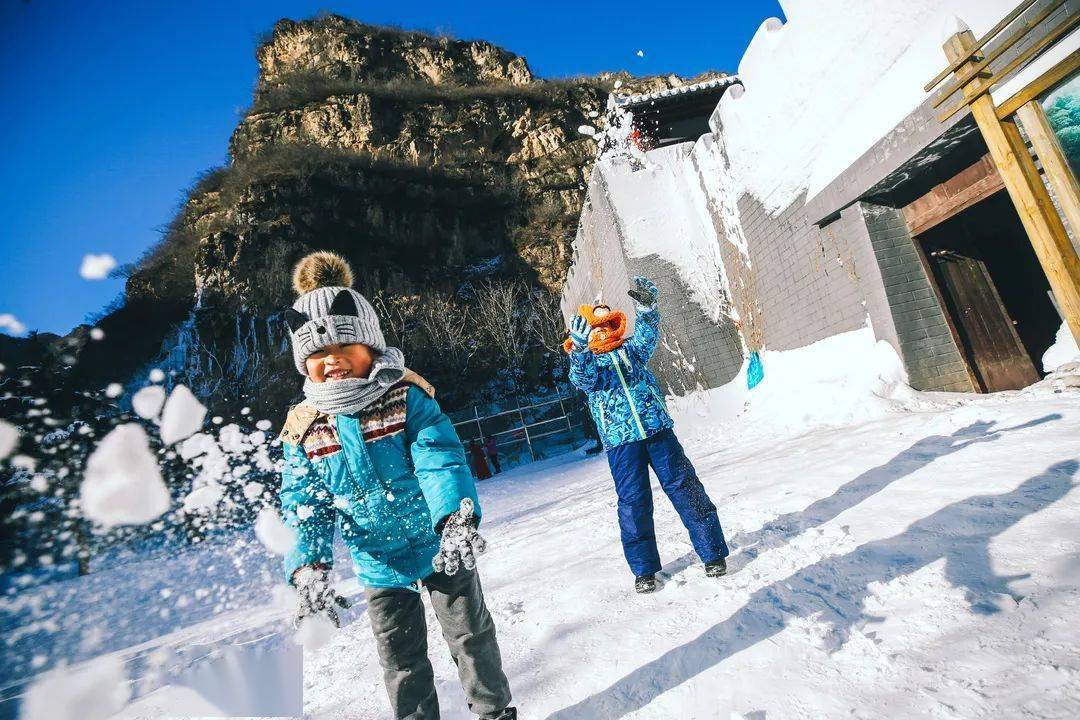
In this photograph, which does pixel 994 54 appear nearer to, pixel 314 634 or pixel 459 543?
pixel 459 543

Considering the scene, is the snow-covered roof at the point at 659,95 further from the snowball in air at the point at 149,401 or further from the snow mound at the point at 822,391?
the snowball in air at the point at 149,401

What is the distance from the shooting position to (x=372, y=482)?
1628 millimetres

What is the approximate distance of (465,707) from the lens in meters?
1.85

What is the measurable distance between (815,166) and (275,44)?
39.0m

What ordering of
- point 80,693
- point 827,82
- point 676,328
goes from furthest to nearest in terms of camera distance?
point 676,328
point 827,82
point 80,693

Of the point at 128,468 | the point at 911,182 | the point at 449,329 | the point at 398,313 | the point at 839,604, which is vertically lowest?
the point at 839,604

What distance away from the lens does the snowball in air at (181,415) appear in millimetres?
15008

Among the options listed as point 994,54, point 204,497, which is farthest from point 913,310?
point 204,497

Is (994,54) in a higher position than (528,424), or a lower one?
higher

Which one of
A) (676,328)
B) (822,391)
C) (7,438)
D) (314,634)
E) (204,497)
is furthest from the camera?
(204,497)

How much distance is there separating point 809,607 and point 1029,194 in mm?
2803

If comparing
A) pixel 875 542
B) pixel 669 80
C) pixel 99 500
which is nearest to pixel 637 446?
pixel 875 542

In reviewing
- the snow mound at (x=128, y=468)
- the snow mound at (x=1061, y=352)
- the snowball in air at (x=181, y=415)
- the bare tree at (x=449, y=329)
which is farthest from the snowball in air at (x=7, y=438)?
the snow mound at (x=1061, y=352)

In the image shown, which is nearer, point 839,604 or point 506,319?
point 839,604
